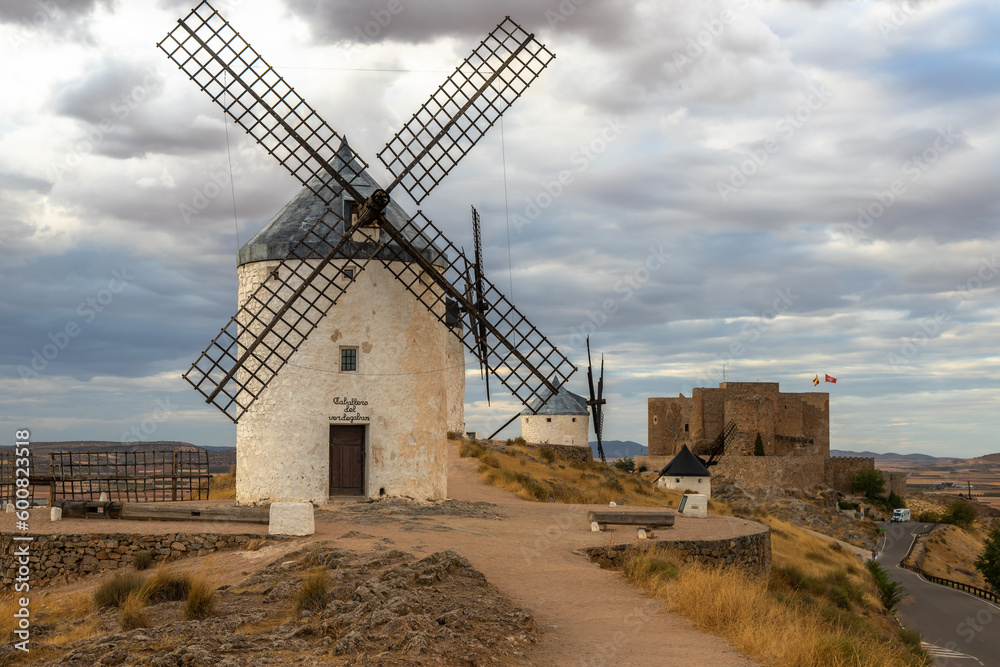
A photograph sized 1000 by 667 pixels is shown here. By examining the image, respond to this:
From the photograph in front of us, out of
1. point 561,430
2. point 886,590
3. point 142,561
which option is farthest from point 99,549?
point 561,430

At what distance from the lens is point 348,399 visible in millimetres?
15977

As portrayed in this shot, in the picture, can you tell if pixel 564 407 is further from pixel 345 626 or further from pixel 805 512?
pixel 345 626

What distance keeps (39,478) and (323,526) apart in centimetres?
744

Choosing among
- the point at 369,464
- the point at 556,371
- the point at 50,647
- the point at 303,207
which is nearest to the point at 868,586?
the point at 556,371

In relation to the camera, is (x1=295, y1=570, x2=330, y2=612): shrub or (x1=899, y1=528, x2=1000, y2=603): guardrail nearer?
(x1=295, y1=570, x2=330, y2=612): shrub

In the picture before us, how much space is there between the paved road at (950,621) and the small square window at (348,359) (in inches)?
500

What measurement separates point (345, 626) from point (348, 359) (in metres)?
9.27

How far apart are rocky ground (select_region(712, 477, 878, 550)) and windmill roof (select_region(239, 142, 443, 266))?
18721 mm

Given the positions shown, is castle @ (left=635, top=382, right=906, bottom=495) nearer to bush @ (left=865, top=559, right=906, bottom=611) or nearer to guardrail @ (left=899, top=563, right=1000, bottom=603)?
guardrail @ (left=899, top=563, right=1000, bottom=603)

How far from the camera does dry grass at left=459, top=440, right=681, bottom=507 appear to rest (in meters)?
22.3

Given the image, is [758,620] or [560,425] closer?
[758,620]

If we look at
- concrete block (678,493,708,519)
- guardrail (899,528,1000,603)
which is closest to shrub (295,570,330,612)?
concrete block (678,493,708,519)

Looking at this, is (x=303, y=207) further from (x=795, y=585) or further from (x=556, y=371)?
(x=795, y=585)

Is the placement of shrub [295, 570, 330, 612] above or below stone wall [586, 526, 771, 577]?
above
